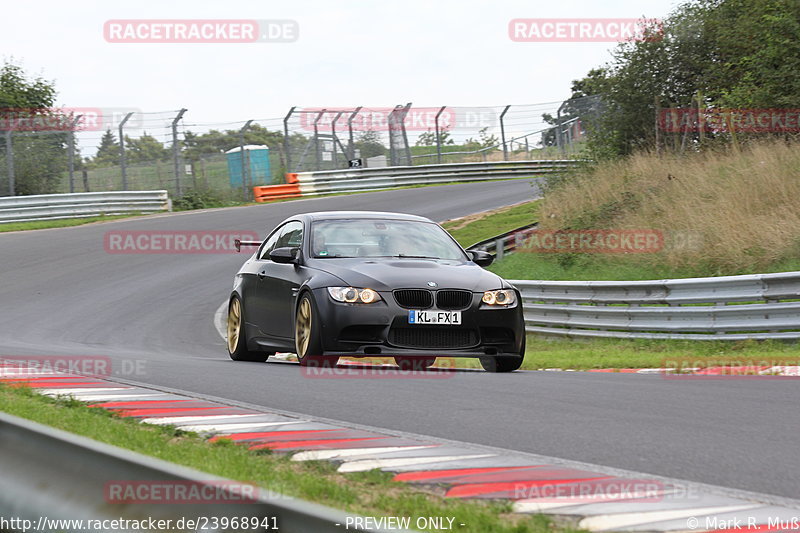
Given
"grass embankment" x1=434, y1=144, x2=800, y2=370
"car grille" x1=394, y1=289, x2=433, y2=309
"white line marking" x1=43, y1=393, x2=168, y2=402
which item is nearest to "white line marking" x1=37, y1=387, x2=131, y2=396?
"white line marking" x1=43, y1=393, x2=168, y2=402

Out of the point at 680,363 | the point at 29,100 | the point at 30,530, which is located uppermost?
the point at 29,100

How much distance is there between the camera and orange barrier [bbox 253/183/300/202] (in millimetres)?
37781

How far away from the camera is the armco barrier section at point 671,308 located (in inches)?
493

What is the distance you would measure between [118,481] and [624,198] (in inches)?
727

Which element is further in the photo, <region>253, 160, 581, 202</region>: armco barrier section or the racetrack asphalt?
<region>253, 160, 581, 202</region>: armco barrier section

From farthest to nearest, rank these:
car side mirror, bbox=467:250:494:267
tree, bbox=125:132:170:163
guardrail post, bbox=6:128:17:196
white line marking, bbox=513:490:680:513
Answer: tree, bbox=125:132:170:163 < guardrail post, bbox=6:128:17:196 < car side mirror, bbox=467:250:494:267 < white line marking, bbox=513:490:680:513

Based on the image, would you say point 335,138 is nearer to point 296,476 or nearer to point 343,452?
point 343,452

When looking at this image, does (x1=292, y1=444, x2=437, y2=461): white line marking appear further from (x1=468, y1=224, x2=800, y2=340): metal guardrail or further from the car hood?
(x1=468, y1=224, x2=800, y2=340): metal guardrail

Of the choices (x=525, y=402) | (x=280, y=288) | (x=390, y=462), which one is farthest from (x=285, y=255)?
(x=390, y=462)

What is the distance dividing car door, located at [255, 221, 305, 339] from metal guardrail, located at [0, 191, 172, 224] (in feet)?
71.2

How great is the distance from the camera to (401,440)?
18.3 feet

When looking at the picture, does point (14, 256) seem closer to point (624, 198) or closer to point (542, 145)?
point (624, 198)

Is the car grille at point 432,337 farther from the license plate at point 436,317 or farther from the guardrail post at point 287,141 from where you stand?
the guardrail post at point 287,141

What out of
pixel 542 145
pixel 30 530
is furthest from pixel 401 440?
pixel 542 145
